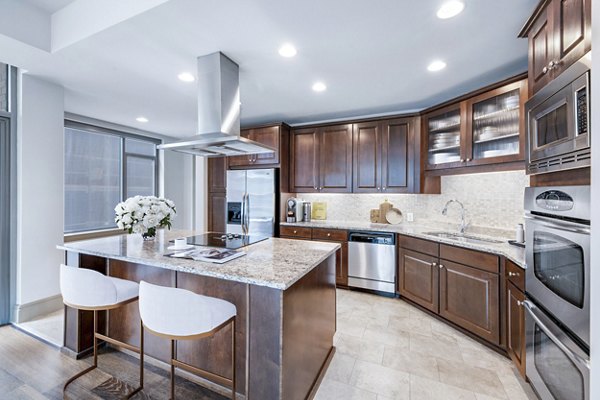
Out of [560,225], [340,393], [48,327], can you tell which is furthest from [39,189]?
[560,225]

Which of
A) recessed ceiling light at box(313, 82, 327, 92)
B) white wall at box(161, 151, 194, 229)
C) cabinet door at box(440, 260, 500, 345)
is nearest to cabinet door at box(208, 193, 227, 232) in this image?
white wall at box(161, 151, 194, 229)

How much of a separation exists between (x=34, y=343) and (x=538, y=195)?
407cm

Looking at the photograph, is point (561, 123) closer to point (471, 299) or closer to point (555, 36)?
point (555, 36)

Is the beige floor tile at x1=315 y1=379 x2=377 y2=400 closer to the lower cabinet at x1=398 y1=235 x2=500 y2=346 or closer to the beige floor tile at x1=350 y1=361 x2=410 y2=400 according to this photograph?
the beige floor tile at x1=350 y1=361 x2=410 y2=400

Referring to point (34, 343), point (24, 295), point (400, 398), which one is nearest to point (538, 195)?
point (400, 398)

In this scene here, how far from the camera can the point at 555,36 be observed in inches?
57.2

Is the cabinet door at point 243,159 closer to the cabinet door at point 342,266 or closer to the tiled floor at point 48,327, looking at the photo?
the cabinet door at point 342,266

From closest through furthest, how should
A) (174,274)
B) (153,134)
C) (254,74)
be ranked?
(174,274) < (254,74) < (153,134)

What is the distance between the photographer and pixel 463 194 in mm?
3227

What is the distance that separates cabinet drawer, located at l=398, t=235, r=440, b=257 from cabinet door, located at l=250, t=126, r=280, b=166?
211cm

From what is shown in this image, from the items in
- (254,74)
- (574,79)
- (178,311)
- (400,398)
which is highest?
(254,74)

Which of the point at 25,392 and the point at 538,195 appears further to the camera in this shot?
the point at 25,392

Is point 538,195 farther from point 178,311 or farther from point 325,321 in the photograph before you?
point 178,311

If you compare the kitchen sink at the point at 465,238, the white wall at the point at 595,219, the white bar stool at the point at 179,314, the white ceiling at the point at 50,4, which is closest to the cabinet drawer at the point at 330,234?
the kitchen sink at the point at 465,238
